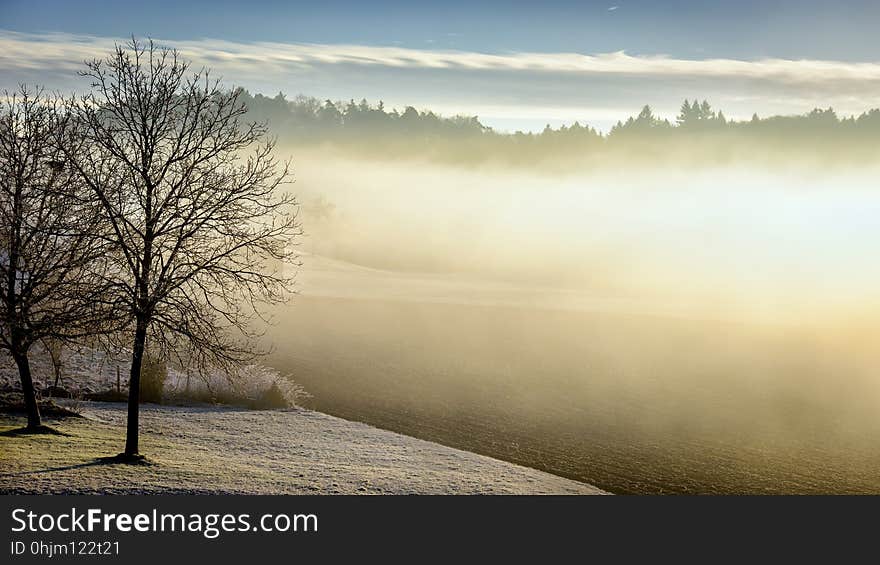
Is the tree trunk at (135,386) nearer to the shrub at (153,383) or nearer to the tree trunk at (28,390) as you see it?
the tree trunk at (28,390)

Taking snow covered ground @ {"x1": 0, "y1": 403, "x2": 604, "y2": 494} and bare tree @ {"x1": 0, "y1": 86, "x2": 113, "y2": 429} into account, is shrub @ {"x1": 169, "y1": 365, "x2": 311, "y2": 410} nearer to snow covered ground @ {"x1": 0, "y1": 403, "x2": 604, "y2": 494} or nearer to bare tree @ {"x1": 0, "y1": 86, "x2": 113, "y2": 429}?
snow covered ground @ {"x1": 0, "y1": 403, "x2": 604, "y2": 494}

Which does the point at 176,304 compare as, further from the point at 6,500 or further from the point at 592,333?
the point at 592,333

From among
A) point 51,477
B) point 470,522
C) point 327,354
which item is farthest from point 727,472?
point 327,354

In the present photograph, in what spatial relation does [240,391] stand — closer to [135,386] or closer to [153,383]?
[153,383]

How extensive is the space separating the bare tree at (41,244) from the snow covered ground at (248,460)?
5014mm

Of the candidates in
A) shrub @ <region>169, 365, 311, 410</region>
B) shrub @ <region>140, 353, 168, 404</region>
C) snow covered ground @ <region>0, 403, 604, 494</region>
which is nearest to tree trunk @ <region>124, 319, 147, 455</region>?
snow covered ground @ <region>0, 403, 604, 494</region>

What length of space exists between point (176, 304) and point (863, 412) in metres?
52.6

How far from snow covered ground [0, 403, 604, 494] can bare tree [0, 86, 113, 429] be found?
501cm

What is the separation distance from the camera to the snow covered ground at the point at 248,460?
31031mm

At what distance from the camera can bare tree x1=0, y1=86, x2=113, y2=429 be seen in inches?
1318

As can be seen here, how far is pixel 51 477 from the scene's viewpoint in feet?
97.6

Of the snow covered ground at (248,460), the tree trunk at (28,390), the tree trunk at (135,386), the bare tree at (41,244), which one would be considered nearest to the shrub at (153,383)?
the snow covered ground at (248,460)

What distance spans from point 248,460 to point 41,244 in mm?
13454

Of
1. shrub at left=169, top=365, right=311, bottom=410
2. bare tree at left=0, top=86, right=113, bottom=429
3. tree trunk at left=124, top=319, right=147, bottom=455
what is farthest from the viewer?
shrub at left=169, top=365, right=311, bottom=410
